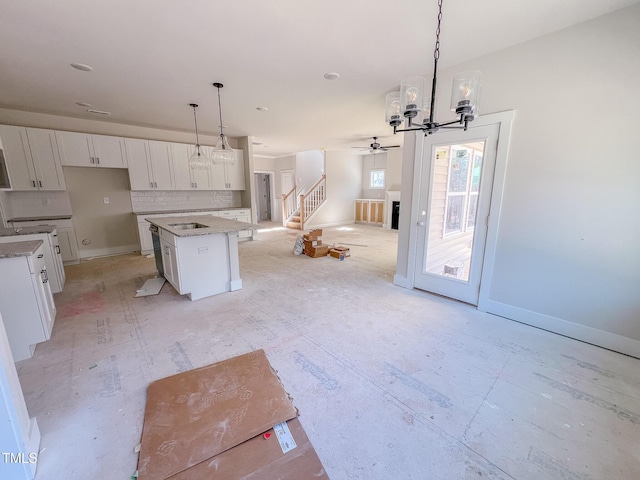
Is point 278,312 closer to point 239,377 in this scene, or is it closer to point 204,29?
point 239,377

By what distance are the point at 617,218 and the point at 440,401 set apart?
218 cm

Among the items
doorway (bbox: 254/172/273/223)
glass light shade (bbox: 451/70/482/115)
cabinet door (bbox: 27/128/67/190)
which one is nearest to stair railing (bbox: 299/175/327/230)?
doorway (bbox: 254/172/273/223)

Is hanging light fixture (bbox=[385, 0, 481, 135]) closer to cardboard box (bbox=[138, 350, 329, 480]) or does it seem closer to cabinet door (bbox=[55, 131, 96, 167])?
cardboard box (bbox=[138, 350, 329, 480])

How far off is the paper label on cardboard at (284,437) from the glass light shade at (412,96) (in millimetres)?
2081

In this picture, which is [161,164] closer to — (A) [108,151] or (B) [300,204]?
(A) [108,151]

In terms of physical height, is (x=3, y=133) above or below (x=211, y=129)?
below

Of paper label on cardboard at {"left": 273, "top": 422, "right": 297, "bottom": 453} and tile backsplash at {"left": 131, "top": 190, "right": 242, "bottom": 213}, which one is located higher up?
tile backsplash at {"left": 131, "top": 190, "right": 242, "bottom": 213}

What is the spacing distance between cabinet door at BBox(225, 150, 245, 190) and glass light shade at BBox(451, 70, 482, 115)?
5.94 meters

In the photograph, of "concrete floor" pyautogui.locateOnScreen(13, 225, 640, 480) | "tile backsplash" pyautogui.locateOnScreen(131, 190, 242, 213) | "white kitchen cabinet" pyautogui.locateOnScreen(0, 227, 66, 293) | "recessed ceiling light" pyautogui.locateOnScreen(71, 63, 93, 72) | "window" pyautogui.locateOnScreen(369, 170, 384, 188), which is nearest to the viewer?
"concrete floor" pyautogui.locateOnScreen(13, 225, 640, 480)

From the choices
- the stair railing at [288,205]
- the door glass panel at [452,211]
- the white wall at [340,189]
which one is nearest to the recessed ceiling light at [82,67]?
the door glass panel at [452,211]

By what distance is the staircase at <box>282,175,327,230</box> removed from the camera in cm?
898

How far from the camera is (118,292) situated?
358 centimetres

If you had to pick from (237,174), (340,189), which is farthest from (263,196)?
(237,174)

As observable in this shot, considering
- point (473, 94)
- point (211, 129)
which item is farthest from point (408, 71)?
point (211, 129)
